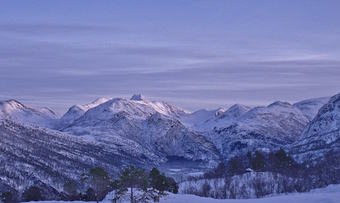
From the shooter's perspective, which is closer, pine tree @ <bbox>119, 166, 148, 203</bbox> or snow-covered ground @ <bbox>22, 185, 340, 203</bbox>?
snow-covered ground @ <bbox>22, 185, 340, 203</bbox>

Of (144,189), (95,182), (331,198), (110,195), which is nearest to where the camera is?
(331,198)

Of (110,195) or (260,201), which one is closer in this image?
(260,201)

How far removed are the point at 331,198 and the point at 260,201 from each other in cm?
2482

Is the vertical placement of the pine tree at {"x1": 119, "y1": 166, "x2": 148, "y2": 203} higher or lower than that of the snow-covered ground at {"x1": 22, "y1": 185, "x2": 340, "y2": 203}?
higher

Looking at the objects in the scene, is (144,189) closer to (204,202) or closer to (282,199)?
(204,202)

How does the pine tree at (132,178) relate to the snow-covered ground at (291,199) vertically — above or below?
above

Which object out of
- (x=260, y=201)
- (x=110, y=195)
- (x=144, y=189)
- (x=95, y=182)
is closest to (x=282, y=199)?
(x=260, y=201)

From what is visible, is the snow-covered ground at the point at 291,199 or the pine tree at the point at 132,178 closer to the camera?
the snow-covered ground at the point at 291,199

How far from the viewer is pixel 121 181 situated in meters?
152

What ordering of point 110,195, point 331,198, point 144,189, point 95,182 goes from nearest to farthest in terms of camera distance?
point 331,198 → point 144,189 → point 95,182 → point 110,195

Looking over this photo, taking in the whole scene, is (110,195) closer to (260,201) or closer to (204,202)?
(204,202)

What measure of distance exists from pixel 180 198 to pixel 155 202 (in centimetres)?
1339

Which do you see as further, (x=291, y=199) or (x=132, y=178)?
(x=132, y=178)

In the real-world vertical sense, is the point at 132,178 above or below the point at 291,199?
above
